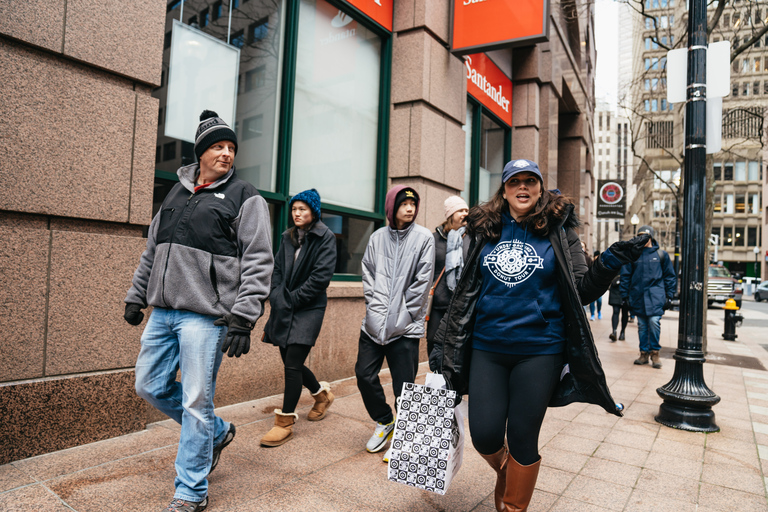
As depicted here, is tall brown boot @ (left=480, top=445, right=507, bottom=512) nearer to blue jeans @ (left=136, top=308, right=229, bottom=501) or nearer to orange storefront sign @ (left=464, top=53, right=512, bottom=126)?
blue jeans @ (left=136, top=308, right=229, bottom=501)

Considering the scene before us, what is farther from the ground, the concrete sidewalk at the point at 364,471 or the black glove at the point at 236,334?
the black glove at the point at 236,334

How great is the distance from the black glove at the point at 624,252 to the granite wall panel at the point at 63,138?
3451 millimetres

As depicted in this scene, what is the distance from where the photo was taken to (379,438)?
3990mm

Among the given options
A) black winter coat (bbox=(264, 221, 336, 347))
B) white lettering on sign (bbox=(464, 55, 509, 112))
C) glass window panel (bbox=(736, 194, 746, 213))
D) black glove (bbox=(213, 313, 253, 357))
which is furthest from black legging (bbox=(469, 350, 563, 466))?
glass window panel (bbox=(736, 194, 746, 213))

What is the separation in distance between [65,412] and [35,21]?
267cm

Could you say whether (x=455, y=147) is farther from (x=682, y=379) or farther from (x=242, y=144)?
(x=682, y=379)

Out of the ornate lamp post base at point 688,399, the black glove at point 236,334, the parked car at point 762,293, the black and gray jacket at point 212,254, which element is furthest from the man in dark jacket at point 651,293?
the parked car at point 762,293

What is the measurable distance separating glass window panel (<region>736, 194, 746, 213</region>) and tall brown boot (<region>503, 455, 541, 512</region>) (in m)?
84.7

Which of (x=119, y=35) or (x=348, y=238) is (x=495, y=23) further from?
(x=119, y=35)

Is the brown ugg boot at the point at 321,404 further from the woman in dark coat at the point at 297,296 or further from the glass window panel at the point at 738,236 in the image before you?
the glass window panel at the point at 738,236

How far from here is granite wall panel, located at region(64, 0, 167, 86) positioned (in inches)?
148

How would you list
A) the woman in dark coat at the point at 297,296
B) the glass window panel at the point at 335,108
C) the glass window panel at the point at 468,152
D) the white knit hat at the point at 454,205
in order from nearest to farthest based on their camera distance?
the woman in dark coat at the point at 297,296 < the white knit hat at the point at 454,205 < the glass window panel at the point at 335,108 < the glass window panel at the point at 468,152

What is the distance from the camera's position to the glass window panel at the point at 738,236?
7162 cm

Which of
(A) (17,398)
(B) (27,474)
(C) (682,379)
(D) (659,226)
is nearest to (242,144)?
(A) (17,398)
